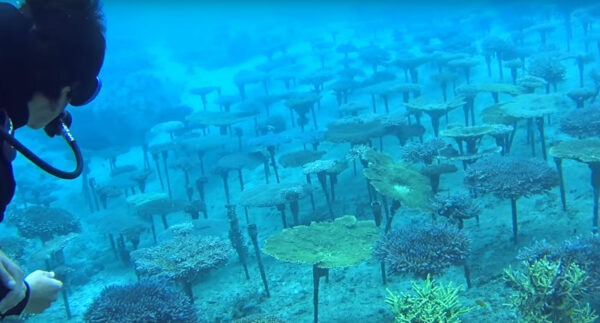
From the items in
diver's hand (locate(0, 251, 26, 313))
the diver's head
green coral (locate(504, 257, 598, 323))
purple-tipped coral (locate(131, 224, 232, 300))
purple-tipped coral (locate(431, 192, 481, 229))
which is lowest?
green coral (locate(504, 257, 598, 323))

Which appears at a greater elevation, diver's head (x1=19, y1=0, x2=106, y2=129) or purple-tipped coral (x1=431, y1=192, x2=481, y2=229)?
diver's head (x1=19, y1=0, x2=106, y2=129)

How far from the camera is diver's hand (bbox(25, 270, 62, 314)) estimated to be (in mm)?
2398

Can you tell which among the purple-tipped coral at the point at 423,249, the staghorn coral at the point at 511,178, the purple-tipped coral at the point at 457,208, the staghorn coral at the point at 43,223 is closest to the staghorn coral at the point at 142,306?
the purple-tipped coral at the point at 423,249

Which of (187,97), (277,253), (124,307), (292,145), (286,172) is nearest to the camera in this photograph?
(124,307)

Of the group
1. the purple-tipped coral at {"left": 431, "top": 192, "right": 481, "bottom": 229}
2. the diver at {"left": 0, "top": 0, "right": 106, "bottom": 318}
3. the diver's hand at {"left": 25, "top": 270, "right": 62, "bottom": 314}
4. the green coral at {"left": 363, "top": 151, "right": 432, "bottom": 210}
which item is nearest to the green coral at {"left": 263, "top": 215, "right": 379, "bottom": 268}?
the green coral at {"left": 363, "top": 151, "right": 432, "bottom": 210}

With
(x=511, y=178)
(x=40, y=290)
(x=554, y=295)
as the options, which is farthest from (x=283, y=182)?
(x=40, y=290)

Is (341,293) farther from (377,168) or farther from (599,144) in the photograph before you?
(599,144)

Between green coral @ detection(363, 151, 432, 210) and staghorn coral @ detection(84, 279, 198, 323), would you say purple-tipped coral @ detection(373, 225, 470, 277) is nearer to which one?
green coral @ detection(363, 151, 432, 210)

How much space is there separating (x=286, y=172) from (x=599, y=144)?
34.1 feet

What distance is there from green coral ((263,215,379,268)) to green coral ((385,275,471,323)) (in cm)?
108

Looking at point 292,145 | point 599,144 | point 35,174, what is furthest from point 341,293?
point 35,174

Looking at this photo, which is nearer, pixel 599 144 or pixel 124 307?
pixel 124 307

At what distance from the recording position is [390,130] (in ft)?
45.0

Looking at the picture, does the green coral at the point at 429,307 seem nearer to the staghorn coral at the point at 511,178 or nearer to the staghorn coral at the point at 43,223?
the staghorn coral at the point at 511,178
